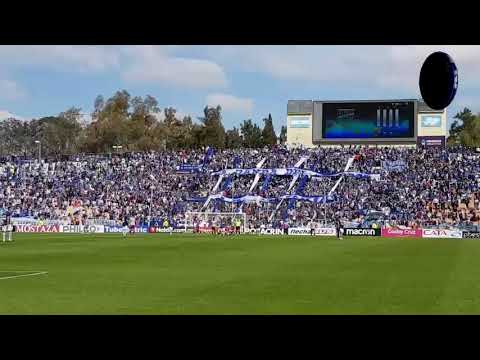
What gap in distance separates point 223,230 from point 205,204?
5.19 metres

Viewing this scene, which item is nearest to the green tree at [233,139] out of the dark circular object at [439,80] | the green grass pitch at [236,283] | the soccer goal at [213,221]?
the soccer goal at [213,221]

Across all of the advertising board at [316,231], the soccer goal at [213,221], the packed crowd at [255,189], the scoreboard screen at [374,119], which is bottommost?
the advertising board at [316,231]

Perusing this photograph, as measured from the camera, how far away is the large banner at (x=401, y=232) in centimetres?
4969

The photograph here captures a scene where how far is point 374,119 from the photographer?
68812mm

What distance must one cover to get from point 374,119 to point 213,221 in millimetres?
22607

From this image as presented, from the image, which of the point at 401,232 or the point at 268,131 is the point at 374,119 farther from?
the point at 268,131

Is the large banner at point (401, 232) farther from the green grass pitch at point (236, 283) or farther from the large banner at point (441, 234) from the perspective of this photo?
the green grass pitch at point (236, 283)

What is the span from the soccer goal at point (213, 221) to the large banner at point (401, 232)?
1122 centimetres
